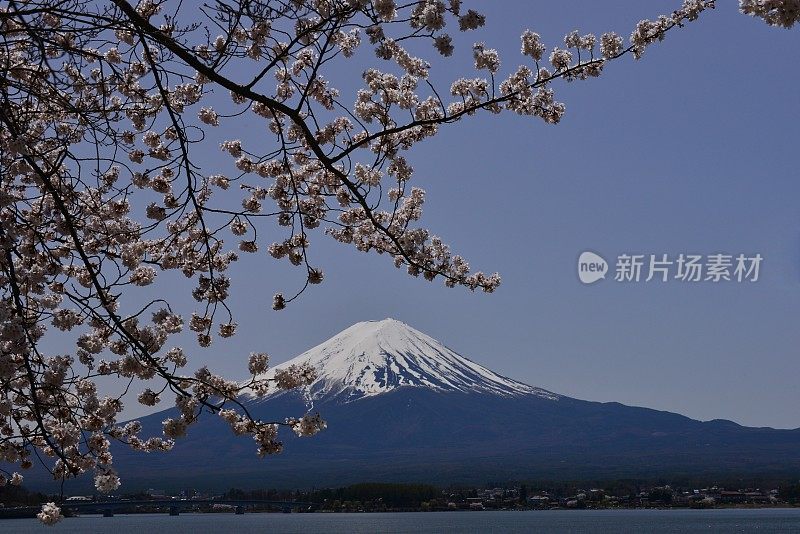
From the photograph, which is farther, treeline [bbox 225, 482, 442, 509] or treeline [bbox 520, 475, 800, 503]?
treeline [bbox 520, 475, 800, 503]

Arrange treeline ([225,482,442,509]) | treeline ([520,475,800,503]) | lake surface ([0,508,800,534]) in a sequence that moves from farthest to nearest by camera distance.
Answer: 1. treeline ([520,475,800,503])
2. treeline ([225,482,442,509])
3. lake surface ([0,508,800,534])

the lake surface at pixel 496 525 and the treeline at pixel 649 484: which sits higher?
the treeline at pixel 649 484

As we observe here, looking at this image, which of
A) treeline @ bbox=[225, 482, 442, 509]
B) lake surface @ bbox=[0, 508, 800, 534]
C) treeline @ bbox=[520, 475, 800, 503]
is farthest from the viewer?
treeline @ bbox=[520, 475, 800, 503]

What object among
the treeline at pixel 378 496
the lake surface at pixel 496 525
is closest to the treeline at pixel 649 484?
the lake surface at pixel 496 525

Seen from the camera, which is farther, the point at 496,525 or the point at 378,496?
the point at 496,525

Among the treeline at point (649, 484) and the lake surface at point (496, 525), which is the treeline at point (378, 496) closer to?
the lake surface at point (496, 525)

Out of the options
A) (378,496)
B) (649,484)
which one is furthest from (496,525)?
(649,484)

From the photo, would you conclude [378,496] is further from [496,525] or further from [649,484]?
[649,484]

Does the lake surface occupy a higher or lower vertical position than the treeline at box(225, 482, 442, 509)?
lower

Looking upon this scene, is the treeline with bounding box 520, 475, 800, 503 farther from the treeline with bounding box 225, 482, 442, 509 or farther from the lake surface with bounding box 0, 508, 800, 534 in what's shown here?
the treeline with bounding box 225, 482, 442, 509

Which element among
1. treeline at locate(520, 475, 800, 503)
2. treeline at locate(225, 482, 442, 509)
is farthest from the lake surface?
treeline at locate(520, 475, 800, 503)

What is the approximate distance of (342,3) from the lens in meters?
3.88

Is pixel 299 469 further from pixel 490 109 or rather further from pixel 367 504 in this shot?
pixel 490 109

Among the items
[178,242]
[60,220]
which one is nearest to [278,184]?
[178,242]
